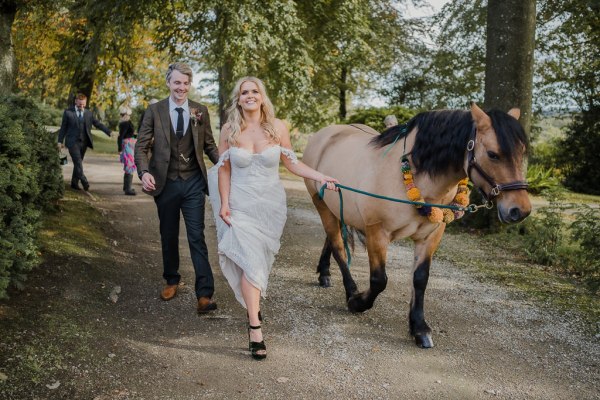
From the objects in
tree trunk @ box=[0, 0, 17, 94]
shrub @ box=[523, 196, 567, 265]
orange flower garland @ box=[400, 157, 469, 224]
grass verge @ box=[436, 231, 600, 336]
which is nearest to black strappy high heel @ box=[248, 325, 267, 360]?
orange flower garland @ box=[400, 157, 469, 224]

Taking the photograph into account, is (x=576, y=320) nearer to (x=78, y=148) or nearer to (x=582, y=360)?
(x=582, y=360)

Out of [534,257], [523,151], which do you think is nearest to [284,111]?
[534,257]

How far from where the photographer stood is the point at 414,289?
437cm

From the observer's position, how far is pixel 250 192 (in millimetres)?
4004

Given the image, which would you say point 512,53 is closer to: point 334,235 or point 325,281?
point 334,235

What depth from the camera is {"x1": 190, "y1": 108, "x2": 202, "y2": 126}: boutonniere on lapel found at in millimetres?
4703

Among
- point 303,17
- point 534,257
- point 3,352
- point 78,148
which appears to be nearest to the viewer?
point 3,352

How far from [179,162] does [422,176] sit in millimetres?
2215

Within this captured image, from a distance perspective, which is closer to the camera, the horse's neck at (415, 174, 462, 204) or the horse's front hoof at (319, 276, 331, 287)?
the horse's neck at (415, 174, 462, 204)

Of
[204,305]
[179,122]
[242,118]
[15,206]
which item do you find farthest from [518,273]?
[15,206]

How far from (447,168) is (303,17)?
32.6 feet

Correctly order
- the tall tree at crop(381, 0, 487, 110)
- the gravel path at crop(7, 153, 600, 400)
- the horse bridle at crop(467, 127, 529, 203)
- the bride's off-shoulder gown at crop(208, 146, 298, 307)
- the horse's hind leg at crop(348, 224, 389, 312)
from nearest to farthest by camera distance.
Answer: the gravel path at crop(7, 153, 600, 400)
the horse bridle at crop(467, 127, 529, 203)
the bride's off-shoulder gown at crop(208, 146, 298, 307)
the horse's hind leg at crop(348, 224, 389, 312)
the tall tree at crop(381, 0, 487, 110)

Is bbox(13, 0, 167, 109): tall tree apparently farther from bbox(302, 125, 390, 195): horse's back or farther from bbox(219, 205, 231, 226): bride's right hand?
bbox(219, 205, 231, 226): bride's right hand

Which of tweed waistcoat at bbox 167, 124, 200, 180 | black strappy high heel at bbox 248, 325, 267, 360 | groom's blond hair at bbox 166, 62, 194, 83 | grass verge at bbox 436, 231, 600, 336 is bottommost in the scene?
grass verge at bbox 436, 231, 600, 336
